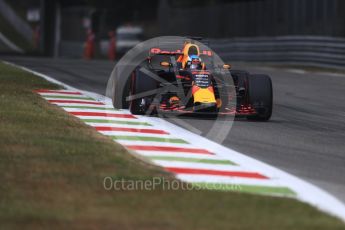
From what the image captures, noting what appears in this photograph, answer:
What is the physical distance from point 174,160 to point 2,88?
7.42 meters

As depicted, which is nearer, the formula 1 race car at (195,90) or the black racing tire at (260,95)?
the formula 1 race car at (195,90)

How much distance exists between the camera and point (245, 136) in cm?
1185

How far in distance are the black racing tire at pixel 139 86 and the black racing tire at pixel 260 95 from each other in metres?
1.50

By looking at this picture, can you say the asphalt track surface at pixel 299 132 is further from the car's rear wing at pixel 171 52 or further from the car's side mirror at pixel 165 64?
the car's rear wing at pixel 171 52

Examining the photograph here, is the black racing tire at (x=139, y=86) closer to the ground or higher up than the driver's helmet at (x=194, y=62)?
closer to the ground

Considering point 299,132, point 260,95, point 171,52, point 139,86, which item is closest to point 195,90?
point 139,86

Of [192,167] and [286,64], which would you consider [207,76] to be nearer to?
[192,167]

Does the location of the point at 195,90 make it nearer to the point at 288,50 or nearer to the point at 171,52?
the point at 171,52

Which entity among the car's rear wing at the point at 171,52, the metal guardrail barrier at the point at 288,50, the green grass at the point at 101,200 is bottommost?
the metal guardrail barrier at the point at 288,50

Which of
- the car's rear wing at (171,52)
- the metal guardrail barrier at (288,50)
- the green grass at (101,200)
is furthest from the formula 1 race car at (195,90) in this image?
the metal guardrail barrier at (288,50)

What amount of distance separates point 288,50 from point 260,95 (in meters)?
18.6

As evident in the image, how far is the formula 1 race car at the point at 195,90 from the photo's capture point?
13234 mm

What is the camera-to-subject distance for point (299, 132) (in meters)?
12.6

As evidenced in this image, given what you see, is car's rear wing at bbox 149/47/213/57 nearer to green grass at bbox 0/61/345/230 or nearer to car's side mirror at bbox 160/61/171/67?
car's side mirror at bbox 160/61/171/67
